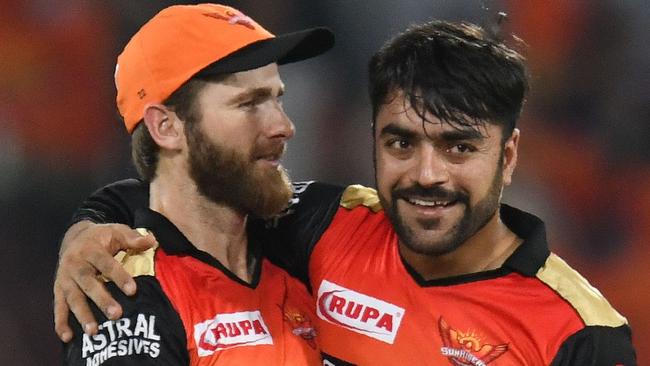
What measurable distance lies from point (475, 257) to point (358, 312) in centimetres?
31

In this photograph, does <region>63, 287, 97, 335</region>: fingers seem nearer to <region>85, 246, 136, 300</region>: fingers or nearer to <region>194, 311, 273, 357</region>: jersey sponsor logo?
<region>85, 246, 136, 300</region>: fingers

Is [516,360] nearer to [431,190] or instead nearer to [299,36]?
[431,190]

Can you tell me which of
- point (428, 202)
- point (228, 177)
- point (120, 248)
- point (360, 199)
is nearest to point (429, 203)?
point (428, 202)

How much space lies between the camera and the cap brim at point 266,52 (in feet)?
7.09

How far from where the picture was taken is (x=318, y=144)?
4047 mm

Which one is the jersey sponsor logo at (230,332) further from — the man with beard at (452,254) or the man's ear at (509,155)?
the man's ear at (509,155)

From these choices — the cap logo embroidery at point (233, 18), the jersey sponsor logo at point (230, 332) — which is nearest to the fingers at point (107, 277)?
the jersey sponsor logo at point (230, 332)

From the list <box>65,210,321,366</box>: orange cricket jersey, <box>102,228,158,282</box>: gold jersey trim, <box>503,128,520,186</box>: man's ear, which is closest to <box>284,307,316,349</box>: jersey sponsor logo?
<box>65,210,321,366</box>: orange cricket jersey

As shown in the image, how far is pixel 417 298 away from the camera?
2203 millimetres

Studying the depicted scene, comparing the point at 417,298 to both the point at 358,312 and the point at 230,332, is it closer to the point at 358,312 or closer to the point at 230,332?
the point at 358,312

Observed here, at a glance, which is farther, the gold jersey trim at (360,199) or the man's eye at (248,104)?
the gold jersey trim at (360,199)

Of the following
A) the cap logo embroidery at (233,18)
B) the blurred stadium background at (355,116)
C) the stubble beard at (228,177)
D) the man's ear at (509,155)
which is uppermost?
the cap logo embroidery at (233,18)

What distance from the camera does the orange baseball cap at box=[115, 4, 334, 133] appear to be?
2172 millimetres

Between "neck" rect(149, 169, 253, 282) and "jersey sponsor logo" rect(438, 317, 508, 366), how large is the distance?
48 centimetres
